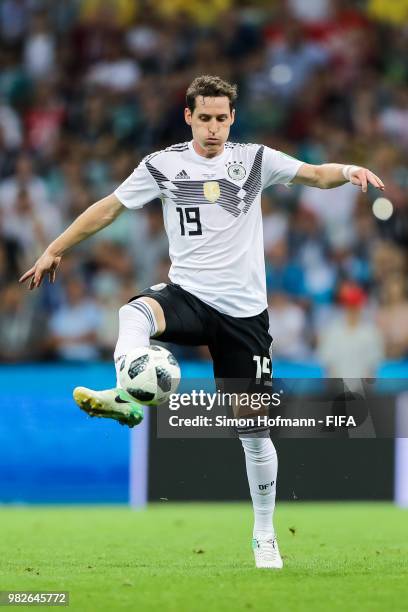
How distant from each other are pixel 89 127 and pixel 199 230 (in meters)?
10.0

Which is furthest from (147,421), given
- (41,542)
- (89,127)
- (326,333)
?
(89,127)

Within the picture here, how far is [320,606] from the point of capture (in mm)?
6656

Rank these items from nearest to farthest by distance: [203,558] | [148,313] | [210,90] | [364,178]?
1. [364,178]
2. [148,313]
3. [210,90]
4. [203,558]

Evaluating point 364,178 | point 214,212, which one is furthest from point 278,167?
point 364,178

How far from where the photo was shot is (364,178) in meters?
7.96

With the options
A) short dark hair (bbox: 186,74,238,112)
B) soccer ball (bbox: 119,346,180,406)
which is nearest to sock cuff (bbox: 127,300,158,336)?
soccer ball (bbox: 119,346,180,406)

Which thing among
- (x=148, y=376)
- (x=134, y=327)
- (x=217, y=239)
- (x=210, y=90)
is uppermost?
(x=210, y=90)

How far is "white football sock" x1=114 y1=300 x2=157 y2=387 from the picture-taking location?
789 cm

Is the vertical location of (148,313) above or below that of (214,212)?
below

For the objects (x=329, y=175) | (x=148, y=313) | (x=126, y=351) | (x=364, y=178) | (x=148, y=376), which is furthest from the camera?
(x=329, y=175)

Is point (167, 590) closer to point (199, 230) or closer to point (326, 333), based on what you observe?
point (199, 230)

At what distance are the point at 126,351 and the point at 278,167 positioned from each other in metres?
1.60

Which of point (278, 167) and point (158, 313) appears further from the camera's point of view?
point (278, 167)

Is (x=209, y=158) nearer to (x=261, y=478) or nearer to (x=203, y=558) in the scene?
(x=261, y=478)
